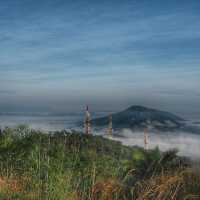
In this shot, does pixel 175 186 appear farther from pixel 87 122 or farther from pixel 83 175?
pixel 87 122

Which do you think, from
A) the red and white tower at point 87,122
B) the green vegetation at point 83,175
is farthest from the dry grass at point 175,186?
the red and white tower at point 87,122

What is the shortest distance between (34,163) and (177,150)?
6013 millimetres

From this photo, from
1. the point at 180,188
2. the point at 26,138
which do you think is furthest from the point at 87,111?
the point at 180,188

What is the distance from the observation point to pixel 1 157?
20734 millimetres

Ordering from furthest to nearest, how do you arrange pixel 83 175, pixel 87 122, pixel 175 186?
pixel 87 122 < pixel 83 175 < pixel 175 186

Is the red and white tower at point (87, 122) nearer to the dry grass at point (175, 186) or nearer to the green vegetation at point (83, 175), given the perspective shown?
the green vegetation at point (83, 175)

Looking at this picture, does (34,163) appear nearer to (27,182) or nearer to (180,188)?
(27,182)

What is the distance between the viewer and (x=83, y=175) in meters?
17.8

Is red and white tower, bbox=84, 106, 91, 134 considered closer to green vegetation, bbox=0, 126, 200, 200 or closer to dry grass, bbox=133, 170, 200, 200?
green vegetation, bbox=0, 126, 200, 200

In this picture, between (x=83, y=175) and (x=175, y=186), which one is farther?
(x=83, y=175)

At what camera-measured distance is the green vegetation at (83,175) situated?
47.3 ft

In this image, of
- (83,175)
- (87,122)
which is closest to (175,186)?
(83,175)

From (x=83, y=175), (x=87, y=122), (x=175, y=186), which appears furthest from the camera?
(x=87, y=122)

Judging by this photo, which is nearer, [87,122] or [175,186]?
[175,186]
